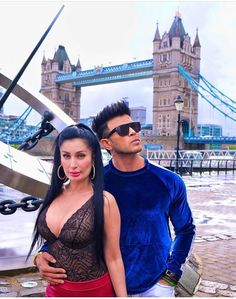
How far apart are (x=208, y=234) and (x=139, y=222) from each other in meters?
4.36

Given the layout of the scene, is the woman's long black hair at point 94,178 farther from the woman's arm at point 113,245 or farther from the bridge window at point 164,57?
the bridge window at point 164,57

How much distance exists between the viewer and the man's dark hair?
1604 millimetres

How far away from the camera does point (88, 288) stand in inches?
53.5

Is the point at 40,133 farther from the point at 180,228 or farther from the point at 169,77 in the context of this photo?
the point at 169,77

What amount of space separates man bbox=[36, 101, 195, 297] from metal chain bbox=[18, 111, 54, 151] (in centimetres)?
247

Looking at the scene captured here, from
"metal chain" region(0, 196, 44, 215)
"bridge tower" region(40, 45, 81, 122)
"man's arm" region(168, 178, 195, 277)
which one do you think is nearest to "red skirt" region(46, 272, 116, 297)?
"man's arm" region(168, 178, 195, 277)

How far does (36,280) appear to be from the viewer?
3312 millimetres

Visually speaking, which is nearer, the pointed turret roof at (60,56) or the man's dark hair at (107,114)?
the man's dark hair at (107,114)

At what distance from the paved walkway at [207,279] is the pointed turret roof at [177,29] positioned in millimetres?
57178

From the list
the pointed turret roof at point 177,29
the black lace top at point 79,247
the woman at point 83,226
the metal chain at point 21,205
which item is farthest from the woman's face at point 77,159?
the pointed turret roof at point 177,29

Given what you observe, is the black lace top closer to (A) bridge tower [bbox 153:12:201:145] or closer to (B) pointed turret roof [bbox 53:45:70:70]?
(A) bridge tower [bbox 153:12:201:145]

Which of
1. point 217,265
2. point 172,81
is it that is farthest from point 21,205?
point 172,81

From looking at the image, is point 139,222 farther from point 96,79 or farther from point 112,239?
point 96,79

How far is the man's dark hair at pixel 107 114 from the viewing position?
5.26 ft
